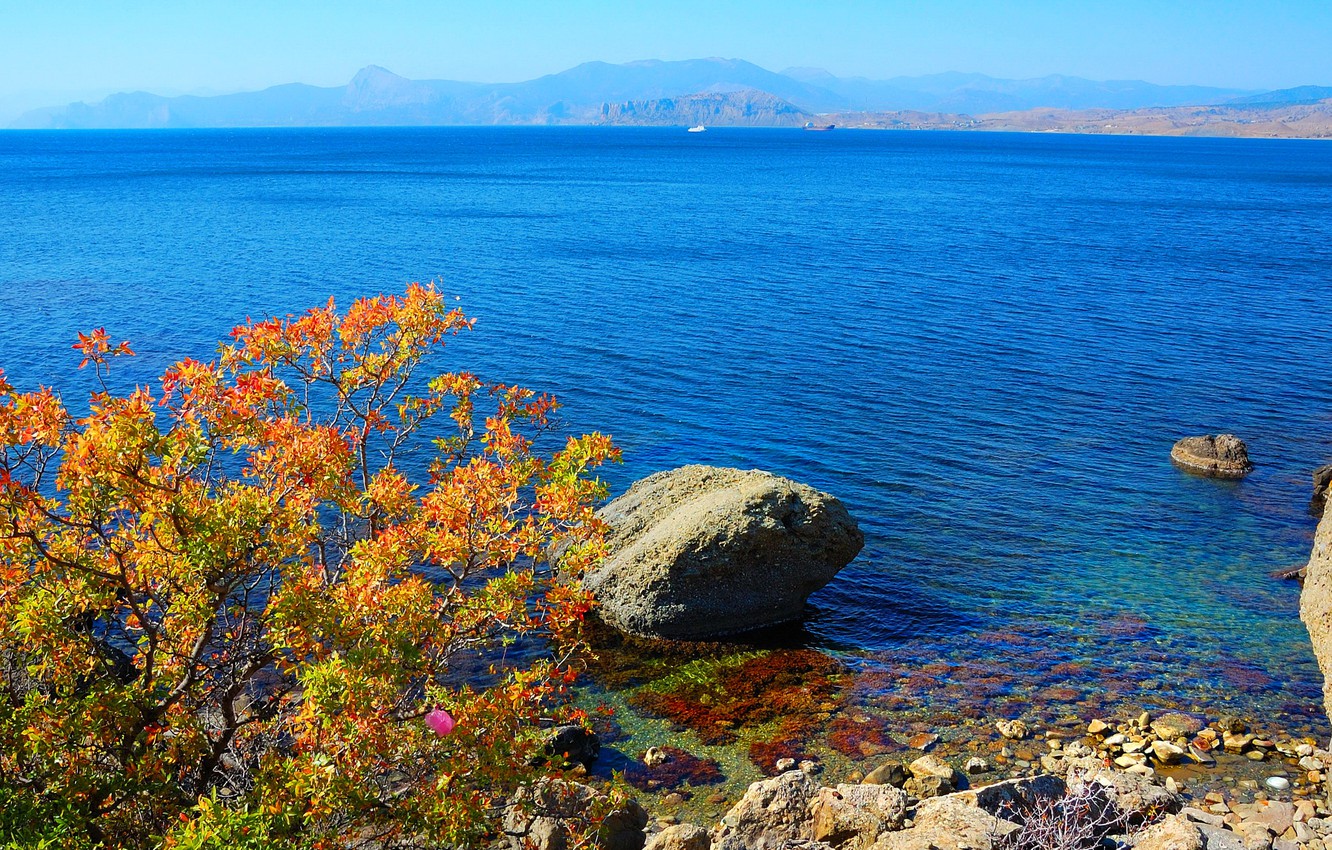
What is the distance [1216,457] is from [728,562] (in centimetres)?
2535

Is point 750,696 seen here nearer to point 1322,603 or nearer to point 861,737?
point 861,737

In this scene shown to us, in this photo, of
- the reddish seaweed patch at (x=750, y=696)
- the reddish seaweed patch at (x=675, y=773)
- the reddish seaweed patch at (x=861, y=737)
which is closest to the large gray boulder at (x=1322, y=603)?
the reddish seaweed patch at (x=861, y=737)

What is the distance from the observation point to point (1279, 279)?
272ft

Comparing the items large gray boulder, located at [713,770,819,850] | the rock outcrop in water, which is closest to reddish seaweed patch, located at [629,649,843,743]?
large gray boulder, located at [713,770,819,850]

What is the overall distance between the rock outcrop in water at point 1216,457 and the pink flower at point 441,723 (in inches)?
1533

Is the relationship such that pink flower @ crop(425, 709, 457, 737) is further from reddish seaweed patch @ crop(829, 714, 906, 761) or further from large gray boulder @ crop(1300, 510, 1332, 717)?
large gray boulder @ crop(1300, 510, 1332, 717)

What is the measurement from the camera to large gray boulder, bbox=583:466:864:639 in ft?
94.5

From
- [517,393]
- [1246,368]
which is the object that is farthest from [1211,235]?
[517,393]

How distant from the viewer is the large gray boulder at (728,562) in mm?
28797

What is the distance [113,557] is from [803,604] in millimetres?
21125

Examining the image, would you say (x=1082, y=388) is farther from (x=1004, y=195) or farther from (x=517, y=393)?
(x=1004, y=195)

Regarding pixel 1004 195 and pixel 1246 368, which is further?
pixel 1004 195

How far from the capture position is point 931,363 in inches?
2249

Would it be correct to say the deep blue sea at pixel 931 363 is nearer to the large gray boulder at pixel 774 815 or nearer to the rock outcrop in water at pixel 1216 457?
the rock outcrop in water at pixel 1216 457
